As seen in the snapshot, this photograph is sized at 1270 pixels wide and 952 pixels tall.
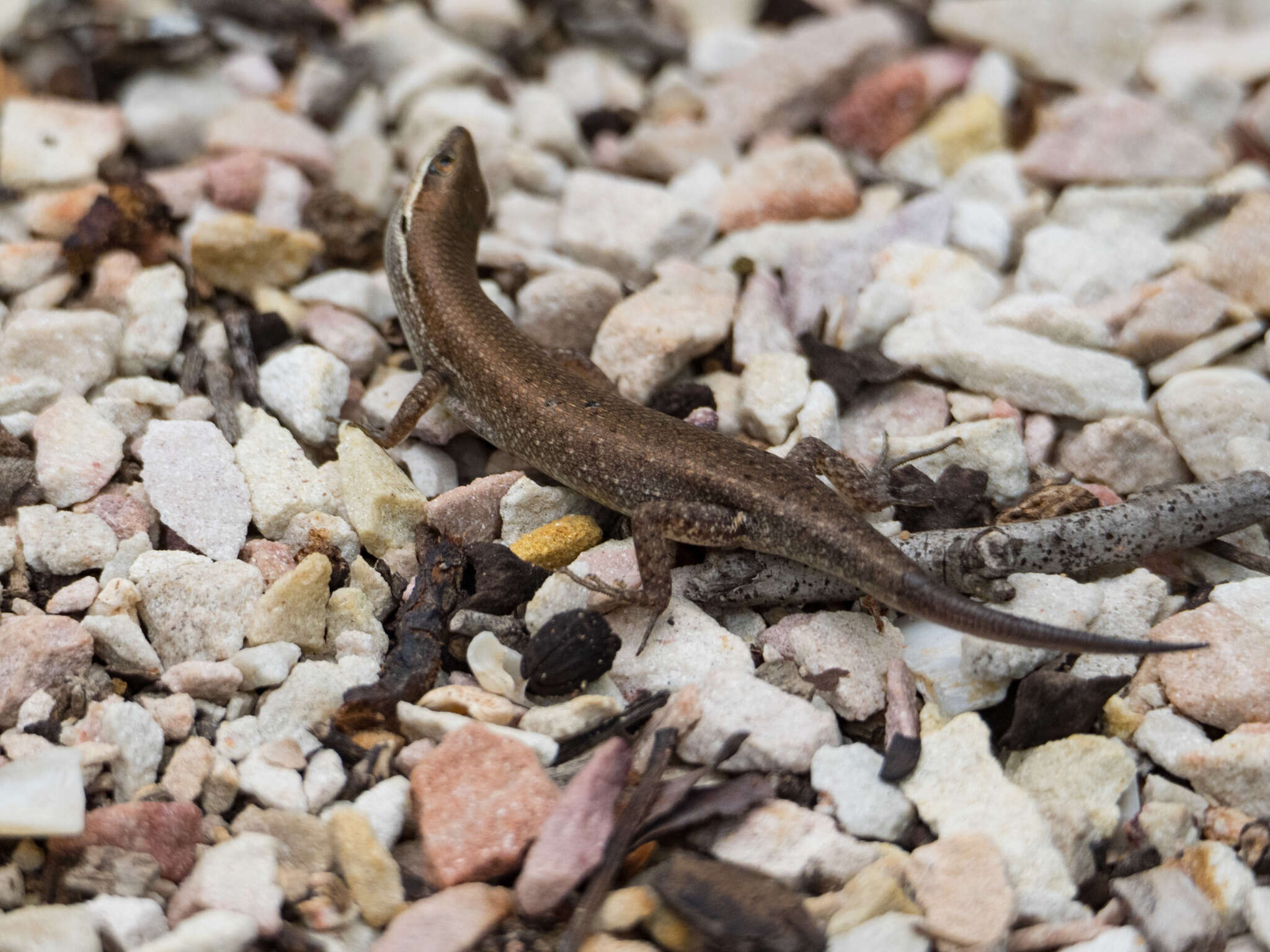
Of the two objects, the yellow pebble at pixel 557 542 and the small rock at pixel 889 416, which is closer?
the yellow pebble at pixel 557 542

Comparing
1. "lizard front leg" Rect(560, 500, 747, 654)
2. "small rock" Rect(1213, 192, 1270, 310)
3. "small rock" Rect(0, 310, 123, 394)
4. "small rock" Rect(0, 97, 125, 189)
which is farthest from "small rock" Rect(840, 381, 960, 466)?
"small rock" Rect(0, 97, 125, 189)

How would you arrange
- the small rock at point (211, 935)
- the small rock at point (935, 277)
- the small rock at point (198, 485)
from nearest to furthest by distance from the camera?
the small rock at point (211, 935) → the small rock at point (198, 485) → the small rock at point (935, 277)

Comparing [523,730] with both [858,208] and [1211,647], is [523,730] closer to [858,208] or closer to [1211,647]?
[1211,647]

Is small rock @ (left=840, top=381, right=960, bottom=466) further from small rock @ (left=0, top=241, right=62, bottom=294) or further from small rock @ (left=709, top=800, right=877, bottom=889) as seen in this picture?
small rock @ (left=0, top=241, right=62, bottom=294)

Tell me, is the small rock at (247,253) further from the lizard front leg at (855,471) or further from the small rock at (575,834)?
the small rock at (575,834)

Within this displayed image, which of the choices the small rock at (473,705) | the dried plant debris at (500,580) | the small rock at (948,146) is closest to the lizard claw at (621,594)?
the dried plant debris at (500,580)

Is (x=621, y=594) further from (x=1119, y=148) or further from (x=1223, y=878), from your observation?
(x=1119, y=148)

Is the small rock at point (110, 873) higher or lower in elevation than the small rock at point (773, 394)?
lower
